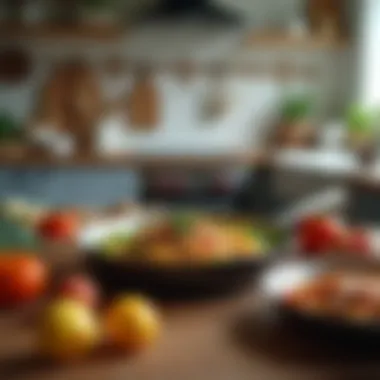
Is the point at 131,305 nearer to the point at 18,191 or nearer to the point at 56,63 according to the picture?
the point at 18,191

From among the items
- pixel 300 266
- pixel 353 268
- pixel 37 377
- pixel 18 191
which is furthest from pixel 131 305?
pixel 18 191

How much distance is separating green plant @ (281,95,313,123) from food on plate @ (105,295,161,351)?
12.7ft

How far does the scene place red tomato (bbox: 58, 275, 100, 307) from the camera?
4.12ft

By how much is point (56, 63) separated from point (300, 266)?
11.9ft

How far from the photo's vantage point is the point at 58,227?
186 centimetres

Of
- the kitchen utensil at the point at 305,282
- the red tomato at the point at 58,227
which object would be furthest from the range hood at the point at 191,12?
the kitchen utensil at the point at 305,282

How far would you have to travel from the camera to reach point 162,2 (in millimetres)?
4688

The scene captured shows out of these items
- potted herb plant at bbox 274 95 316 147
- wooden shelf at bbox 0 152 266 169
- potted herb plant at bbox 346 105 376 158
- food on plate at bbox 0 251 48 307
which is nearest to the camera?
food on plate at bbox 0 251 48 307

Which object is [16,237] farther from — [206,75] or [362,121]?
[206,75]

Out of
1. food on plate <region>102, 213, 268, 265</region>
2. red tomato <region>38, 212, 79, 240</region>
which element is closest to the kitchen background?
red tomato <region>38, 212, 79, 240</region>

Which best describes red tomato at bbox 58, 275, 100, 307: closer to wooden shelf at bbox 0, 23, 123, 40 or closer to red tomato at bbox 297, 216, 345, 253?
red tomato at bbox 297, 216, 345, 253

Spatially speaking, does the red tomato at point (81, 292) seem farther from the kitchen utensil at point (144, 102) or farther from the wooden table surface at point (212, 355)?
the kitchen utensil at point (144, 102)

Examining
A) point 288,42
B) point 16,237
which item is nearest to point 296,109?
point 288,42

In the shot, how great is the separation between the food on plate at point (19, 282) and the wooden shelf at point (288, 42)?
3.72 metres
